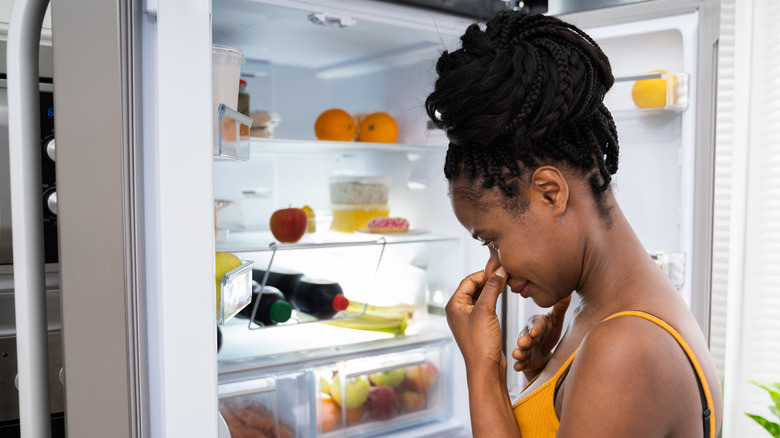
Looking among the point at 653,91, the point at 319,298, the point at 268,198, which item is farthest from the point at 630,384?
the point at 268,198

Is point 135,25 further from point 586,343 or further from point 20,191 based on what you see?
point 586,343

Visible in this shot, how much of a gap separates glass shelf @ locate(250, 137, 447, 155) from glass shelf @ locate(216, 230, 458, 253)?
267 millimetres

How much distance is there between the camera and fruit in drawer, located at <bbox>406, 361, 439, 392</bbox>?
191 cm

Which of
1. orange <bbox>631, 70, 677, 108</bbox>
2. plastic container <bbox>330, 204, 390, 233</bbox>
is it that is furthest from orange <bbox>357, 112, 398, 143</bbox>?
orange <bbox>631, 70, 677, 108</bbox>

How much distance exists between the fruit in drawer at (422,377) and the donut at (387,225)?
0.45m

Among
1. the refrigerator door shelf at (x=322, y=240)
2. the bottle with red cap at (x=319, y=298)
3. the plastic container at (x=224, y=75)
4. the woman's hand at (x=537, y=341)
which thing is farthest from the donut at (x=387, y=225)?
the plastic container at (x=224, y=75)

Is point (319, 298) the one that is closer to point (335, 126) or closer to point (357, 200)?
point (357, 200)

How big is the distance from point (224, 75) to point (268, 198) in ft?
3.34

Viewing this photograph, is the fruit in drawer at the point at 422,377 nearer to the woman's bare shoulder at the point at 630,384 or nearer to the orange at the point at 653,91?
the orange at the point at 653,91

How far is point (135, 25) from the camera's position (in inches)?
24.5

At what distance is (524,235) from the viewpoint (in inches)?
31.0

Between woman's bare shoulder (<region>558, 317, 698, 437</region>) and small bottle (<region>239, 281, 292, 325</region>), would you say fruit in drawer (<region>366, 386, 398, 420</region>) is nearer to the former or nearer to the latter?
small bottle (<region>239, 281, 292, 325</region>)

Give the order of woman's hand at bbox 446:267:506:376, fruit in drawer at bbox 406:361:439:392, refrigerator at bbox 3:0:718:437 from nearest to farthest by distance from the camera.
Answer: refrigerator at bbox 3:0:718:437
woman's hand at bbox 446:267:506:376
fruit in drawer at bbox 406:361:439:392

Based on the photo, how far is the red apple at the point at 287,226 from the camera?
169 cm
